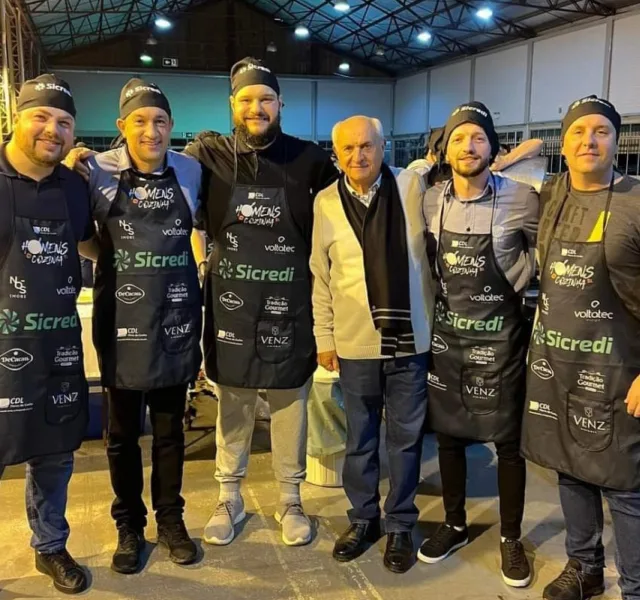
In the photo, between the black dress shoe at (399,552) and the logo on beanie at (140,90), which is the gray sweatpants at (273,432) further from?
the logo on beanie at (140,90)

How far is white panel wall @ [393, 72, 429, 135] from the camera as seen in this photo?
1867 centimetres

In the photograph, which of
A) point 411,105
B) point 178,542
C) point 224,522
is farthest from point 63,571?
point 411,105

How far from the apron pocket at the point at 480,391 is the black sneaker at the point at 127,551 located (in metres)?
1.31

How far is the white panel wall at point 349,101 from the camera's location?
1973 cm

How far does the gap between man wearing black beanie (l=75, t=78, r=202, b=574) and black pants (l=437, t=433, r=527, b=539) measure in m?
0.98

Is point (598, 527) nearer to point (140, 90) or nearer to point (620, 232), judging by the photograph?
point (620, 232)

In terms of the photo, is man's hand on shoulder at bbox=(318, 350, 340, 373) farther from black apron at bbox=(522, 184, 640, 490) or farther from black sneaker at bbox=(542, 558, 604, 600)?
black sneaker at bbox=(542, 558, 604, 600)

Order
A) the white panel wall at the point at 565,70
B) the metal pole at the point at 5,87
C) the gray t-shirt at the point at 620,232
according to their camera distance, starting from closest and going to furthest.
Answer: the gray t-shirt at the point at 620,232, the metal pole at the point at 5,87, the white panel wall at the point at 565,70

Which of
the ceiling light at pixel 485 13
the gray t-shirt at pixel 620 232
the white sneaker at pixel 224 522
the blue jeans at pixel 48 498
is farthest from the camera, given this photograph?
the ceiling light at pixel 485 13

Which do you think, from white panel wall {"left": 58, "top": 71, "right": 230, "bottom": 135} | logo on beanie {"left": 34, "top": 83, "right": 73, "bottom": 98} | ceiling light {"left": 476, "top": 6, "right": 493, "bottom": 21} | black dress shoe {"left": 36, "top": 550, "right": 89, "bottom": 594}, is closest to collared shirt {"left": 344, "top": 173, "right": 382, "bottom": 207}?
logo on beanie {"left": 34, "top": 83, "right": 73, "bottom": 98}

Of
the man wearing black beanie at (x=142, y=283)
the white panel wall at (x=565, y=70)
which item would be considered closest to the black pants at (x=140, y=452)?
the man wearing black beanie at (x=142, y=283)

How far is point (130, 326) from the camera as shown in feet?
8.04

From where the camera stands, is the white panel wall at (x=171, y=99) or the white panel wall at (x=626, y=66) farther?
the white panel wall at (x=171, y=99)

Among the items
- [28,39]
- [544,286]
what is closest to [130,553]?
[544,286]
